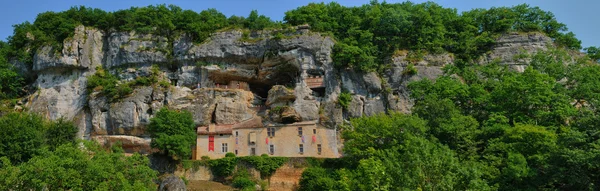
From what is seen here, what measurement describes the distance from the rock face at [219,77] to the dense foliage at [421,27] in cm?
155

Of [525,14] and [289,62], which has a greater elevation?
[525,14]

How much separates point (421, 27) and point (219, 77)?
1895 cm

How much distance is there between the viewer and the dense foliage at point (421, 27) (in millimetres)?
44378

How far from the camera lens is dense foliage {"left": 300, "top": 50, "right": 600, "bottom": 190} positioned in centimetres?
1936

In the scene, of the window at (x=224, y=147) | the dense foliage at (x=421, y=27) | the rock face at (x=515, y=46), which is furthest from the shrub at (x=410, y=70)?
the window at (x=224, y=147)

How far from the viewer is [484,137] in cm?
3034

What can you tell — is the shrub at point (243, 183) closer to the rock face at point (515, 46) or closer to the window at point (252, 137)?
the window at point (252, 137)

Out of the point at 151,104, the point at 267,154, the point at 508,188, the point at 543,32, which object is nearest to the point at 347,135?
the point at 267,154

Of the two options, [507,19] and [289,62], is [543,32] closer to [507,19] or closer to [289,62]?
[507,19]

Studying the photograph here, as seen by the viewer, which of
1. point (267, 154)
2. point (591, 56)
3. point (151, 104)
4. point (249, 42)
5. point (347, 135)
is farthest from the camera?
point (591, 56)

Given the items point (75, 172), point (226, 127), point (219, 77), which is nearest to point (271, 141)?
point (226, 127)

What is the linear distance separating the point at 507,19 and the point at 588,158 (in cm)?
2668

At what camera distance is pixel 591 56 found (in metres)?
45.9

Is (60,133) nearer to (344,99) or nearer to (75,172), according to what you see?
(75,172)
